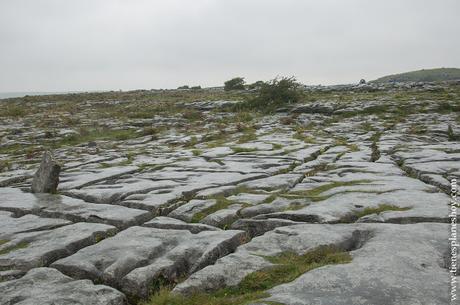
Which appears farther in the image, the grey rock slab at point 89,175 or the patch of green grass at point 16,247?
the grey rock slab at point 89,175

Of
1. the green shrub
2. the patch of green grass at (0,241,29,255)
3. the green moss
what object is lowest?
the patch of green grass at (0,241,29,255)

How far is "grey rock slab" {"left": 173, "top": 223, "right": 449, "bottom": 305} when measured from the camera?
4117 mm

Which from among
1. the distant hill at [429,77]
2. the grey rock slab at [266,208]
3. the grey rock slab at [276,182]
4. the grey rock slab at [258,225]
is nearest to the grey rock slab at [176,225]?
the grey rock slab at [258,225]

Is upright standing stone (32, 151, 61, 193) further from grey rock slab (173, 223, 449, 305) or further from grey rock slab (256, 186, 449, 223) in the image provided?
grey rock slab (173, 223, 449, 305)

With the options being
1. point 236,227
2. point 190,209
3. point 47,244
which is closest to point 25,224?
point 47,244

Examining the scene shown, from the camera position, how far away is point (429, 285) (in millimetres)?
4266

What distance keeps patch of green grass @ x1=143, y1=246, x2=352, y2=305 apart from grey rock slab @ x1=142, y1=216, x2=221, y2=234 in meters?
1.69

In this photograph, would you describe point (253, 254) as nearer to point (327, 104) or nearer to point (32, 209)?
point (32, 209)

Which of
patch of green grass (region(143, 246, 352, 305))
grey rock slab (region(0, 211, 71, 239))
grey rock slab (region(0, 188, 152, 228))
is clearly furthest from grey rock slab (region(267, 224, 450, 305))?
Answer: grey rock slab (region(0, 211, 71, 239))

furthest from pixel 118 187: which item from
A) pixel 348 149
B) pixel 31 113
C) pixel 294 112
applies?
pixel 31 113

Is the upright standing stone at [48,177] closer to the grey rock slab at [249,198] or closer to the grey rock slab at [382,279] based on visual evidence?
the grey rock slab at [249,198]

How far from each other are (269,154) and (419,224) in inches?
312

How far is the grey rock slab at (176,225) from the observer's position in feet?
22.1

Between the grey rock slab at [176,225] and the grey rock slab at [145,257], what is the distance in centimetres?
27
